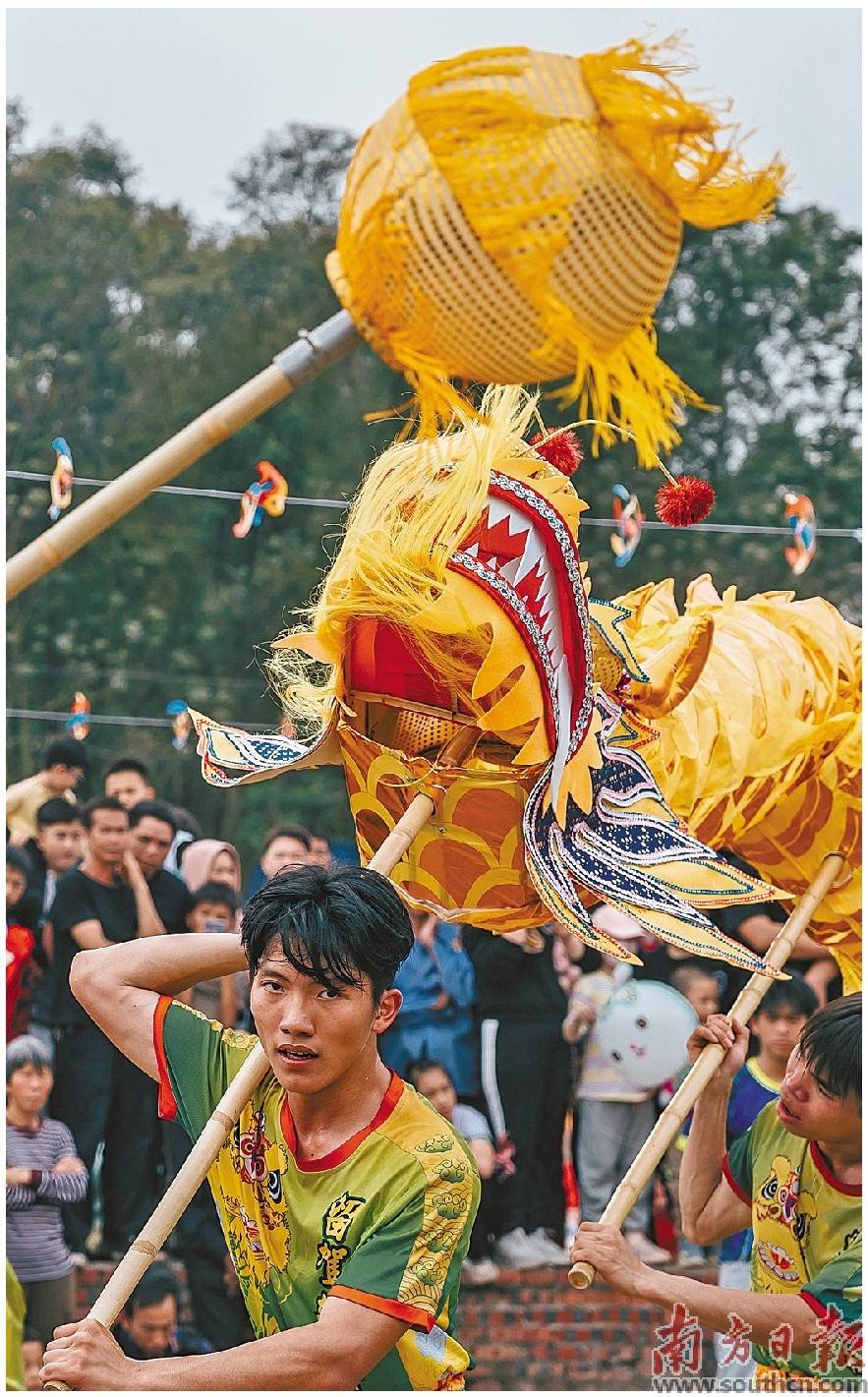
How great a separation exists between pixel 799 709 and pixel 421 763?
1.05m

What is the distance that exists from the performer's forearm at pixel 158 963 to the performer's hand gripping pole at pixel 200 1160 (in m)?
0.14

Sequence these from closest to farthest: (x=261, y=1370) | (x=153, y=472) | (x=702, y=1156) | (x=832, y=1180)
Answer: (x=261, y=1370) → (x=153, y=472) → (x=832, y=1180) → (x=702, y=1156)

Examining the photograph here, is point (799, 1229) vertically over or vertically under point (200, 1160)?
under

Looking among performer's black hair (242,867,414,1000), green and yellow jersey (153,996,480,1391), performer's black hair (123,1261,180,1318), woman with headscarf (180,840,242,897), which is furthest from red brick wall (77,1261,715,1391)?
performer's black hair (242,867,414,1000)

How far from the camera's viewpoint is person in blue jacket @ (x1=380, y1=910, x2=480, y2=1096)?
4.93 metres

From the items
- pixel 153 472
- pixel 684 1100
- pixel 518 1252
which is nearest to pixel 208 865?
pixel 518 1252

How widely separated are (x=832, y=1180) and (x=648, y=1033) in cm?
229

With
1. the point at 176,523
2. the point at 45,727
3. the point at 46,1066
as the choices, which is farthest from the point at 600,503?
the point at 46,1066

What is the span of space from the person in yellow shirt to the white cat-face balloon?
5.12 ft

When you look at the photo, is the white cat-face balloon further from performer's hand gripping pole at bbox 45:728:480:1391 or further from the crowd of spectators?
performer's hand gripping pole at bbox 45:728:480:1391

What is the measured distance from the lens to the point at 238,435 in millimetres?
11195

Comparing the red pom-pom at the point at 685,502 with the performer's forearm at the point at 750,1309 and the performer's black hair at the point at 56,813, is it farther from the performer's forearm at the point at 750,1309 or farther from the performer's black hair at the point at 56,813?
the performer's black hair at the point at 56,813

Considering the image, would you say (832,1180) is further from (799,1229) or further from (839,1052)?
(839,1052)

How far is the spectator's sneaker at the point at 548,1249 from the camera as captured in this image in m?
5.10
